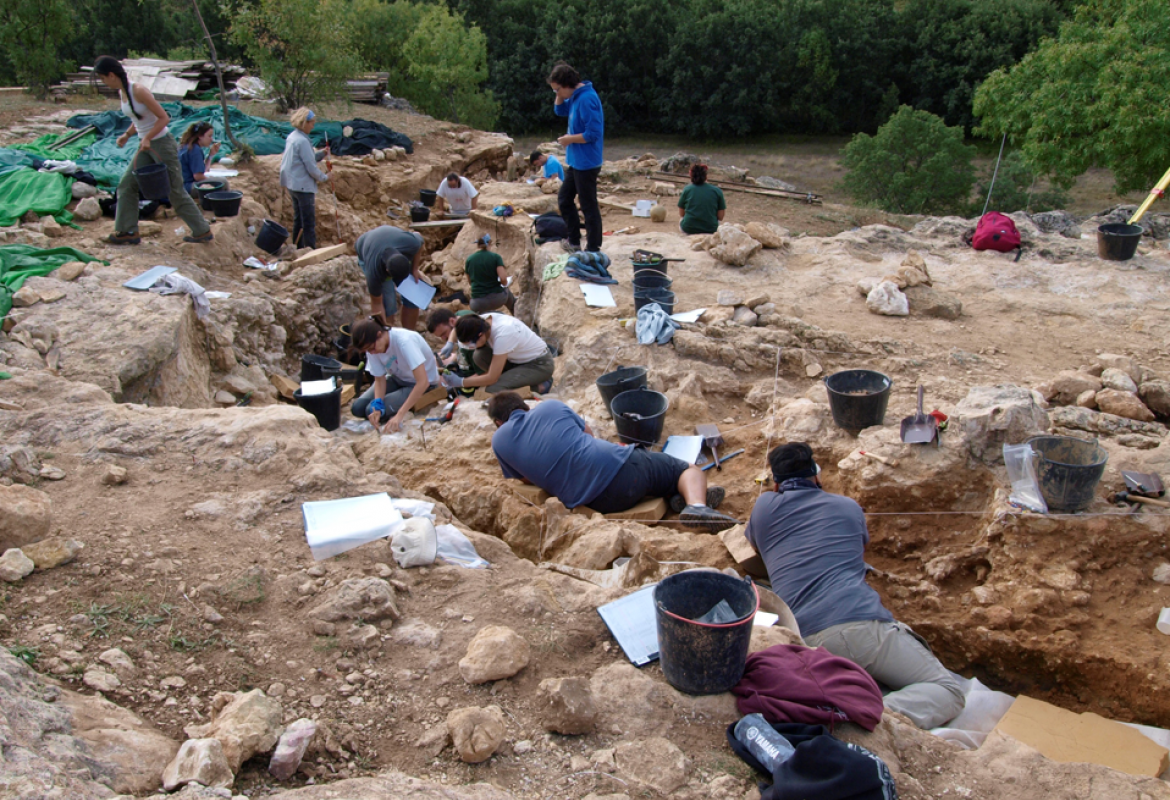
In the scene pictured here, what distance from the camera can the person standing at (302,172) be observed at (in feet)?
27.2

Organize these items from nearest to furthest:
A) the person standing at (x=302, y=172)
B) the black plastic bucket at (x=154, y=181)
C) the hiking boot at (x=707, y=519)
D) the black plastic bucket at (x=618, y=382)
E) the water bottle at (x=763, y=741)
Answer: the water bottle at (x=763, y=741), the hiking boot at (x=707, y=519), the black plastic bucket at (x=618, y=382), the black plastic bucket at (x=154, y=181), the person standing at (x=302, y=172)

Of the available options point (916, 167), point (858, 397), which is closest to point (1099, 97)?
point (916, 167)

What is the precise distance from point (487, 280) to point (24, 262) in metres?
4.32

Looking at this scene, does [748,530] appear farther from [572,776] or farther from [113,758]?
[113,758]

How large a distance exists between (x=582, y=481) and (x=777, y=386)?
227cm

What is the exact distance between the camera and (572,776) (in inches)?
99.7

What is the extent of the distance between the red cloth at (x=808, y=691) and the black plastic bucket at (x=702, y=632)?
0.08m

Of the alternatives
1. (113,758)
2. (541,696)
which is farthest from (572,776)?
(113,758)

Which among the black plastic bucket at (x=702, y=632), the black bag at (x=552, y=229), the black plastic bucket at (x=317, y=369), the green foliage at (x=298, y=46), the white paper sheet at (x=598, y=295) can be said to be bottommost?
the black plastic bucket at (x=317, y=369)

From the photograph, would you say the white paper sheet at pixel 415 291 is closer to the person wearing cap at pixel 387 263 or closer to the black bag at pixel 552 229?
the person wearing cap at pixel 387 263

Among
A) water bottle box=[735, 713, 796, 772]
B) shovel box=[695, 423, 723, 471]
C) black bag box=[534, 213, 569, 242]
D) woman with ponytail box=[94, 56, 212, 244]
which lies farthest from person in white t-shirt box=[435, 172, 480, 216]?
water bottle box=[735, 713, 796, 772]

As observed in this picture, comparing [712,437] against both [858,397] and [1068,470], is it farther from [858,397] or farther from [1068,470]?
[1068,470]

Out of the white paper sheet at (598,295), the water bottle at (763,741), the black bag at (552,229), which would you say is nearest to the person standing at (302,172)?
the black bag at (552,229)

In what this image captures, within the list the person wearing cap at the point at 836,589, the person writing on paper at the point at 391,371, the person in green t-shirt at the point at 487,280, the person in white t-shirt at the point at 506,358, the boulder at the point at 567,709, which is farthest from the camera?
the person in green t-shirt at the point at 487,280
